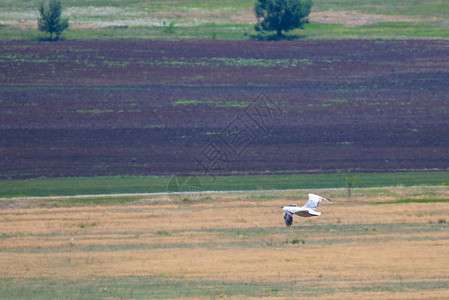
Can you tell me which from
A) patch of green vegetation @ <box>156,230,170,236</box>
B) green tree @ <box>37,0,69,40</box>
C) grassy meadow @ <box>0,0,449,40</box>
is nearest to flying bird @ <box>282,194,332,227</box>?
patch of green vegetation @ <box>156,230,170,236</box>

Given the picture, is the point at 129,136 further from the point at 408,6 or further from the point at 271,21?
the point at 408,6

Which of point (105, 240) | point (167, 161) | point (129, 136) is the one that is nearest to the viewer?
point (105, 240)

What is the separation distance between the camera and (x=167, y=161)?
174ft

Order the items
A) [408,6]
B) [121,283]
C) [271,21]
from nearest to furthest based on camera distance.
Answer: [121,283] → [271,21] → [408,6]

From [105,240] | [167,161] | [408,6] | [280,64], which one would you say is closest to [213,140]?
[167,161]

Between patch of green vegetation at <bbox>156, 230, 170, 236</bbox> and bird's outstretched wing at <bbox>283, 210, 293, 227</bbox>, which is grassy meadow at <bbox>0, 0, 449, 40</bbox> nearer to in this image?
patch of green vegetation at <bbox>156, 230, 170, 236</bbox>

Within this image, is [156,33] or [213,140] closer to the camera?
[213,140]

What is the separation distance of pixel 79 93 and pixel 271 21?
22688 mm

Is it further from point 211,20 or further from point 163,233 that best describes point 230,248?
point 211,20

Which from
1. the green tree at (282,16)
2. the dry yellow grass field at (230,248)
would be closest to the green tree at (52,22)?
the green tree at (282,16)

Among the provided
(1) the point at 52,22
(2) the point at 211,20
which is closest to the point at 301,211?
(1) the point at 52,22

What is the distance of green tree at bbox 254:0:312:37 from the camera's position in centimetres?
7600

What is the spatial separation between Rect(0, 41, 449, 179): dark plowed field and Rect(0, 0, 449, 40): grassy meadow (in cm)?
407

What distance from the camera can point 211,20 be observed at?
8194cm
